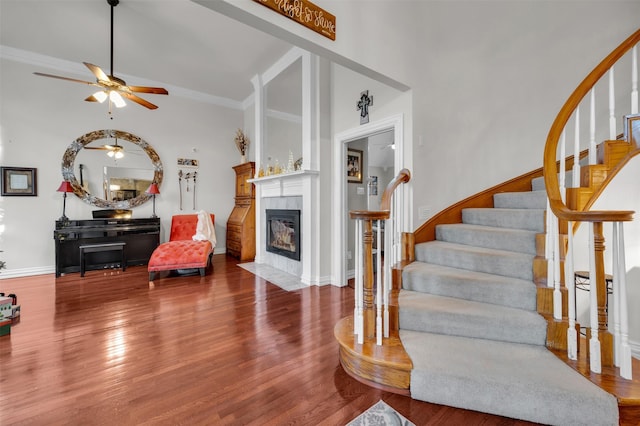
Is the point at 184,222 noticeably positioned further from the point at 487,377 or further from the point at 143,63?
the point at 487,377

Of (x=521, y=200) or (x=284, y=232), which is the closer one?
(x=521, y=200)

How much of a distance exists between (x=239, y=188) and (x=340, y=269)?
3579 millimetres

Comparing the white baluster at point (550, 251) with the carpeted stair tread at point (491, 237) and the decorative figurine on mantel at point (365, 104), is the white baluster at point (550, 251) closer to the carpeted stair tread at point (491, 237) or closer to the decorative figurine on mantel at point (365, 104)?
the carpeted stair tread at point (491, 237)

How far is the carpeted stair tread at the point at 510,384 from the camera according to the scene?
A: 132 centimetres

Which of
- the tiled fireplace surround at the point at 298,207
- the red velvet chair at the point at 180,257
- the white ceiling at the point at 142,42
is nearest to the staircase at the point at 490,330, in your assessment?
the tiled fireplace surround at the point at 298,207

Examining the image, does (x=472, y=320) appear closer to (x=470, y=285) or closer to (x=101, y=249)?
(x=470, y=285)

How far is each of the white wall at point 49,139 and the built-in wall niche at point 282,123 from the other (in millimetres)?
1722

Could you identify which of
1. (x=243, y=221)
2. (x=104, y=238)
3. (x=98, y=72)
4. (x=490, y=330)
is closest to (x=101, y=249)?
(x=104, y=238)

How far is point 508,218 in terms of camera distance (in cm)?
265

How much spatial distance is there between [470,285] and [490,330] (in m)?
0.36

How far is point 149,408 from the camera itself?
4.86 feet

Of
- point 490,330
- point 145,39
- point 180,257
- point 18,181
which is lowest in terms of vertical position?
point 490,330

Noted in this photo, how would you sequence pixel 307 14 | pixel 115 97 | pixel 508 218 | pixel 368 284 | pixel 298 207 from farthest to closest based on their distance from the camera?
1. pixel 298 207
2. pixel 115 97
3. pixel 508 218
4. pixel 307 14
5. pixel 368 284

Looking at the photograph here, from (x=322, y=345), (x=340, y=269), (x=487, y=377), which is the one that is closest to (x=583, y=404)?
(x=487, y=377)
